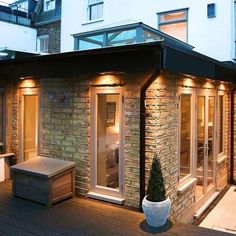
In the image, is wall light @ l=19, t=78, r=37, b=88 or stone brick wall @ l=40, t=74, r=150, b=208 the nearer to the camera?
stone brick wall @ l=40, t=74, r=150, b=208

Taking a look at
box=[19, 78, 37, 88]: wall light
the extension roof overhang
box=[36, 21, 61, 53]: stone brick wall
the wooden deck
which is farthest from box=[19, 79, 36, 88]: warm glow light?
box=[36, 21, 61, 53]: stone brick wall

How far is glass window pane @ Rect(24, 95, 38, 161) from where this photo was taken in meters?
6.55

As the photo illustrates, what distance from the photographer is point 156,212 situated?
414 cm

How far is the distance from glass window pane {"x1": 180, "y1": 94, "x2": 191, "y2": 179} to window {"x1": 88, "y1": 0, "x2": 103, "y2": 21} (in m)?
6.90

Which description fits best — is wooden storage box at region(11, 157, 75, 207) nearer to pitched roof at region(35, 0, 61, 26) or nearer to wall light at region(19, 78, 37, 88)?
wall light at region(19, 78, 37, 88)

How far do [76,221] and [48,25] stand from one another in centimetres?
1313

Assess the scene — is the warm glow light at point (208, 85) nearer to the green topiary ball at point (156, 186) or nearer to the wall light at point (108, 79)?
the wall light at point (108, 79)

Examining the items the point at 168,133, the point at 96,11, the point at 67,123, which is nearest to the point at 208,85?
the point at 168,133

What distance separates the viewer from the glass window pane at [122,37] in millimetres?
7289

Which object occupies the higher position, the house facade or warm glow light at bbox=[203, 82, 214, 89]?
the house facade

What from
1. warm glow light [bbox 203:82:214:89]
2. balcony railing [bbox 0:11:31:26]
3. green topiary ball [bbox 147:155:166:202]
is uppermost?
balcony railing [bbox 0:11:31:26]

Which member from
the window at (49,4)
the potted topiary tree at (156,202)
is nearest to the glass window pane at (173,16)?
the potted topiary tree at (156,202)

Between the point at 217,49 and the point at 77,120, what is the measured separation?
5001 mm

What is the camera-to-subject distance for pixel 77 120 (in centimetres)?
554
